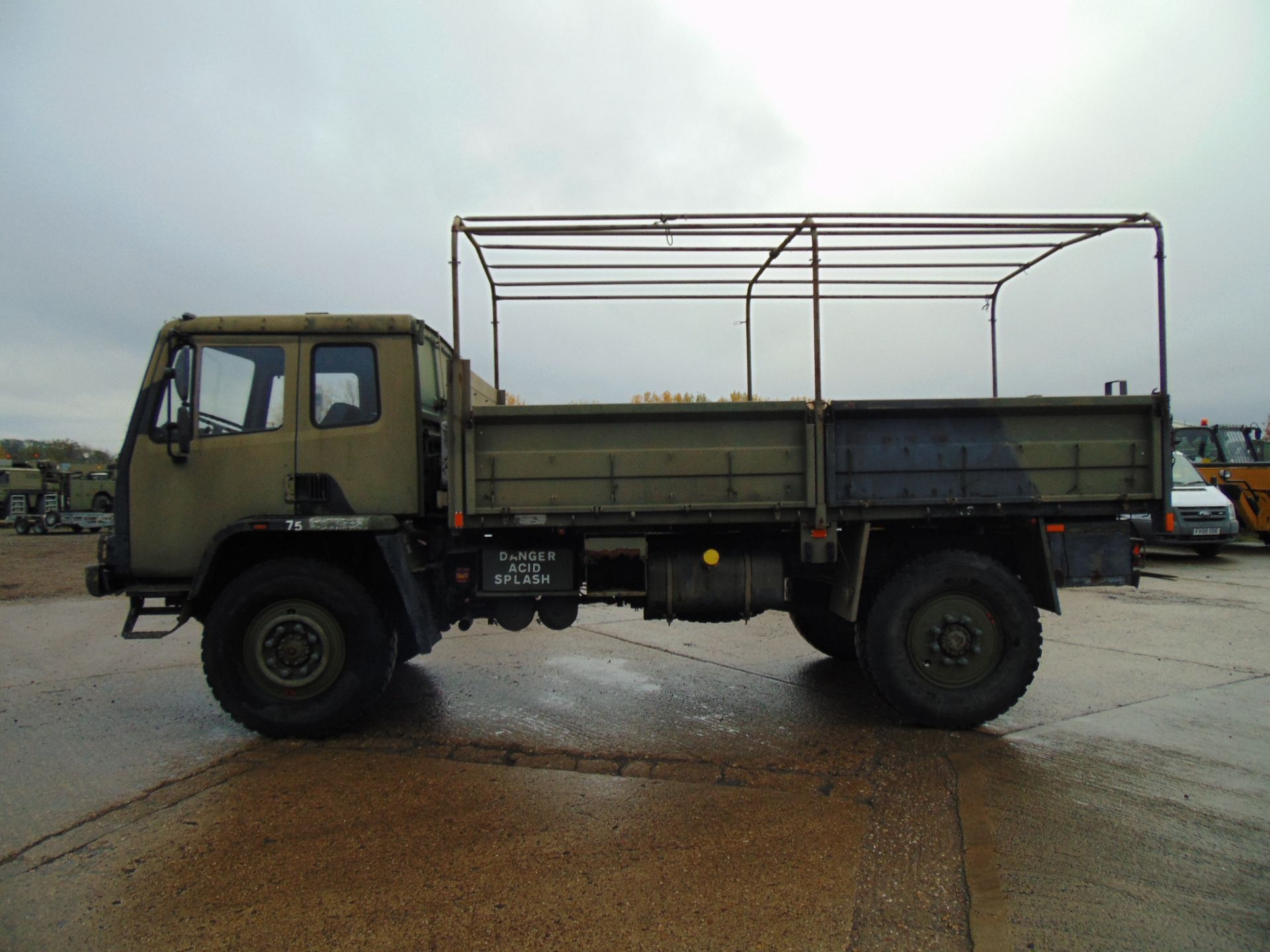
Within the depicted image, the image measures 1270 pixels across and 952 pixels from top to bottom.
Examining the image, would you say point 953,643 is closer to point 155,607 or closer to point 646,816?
point 646,816

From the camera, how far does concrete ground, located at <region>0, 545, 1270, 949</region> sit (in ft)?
8.99

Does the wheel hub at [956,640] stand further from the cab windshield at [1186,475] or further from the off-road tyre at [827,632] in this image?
the cab windshield at [1186,475]

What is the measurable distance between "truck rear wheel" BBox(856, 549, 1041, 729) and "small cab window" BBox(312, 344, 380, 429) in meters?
3.46

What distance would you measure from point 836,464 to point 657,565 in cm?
130

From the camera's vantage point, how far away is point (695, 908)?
280cm

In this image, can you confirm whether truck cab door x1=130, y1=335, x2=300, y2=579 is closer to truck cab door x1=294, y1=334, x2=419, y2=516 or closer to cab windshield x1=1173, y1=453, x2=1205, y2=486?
truck cab door x1=294, y1=334, x2=419, y2=516

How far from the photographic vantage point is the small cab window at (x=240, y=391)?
4746 millimetres

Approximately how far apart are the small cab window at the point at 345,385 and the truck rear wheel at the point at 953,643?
3.46 metres

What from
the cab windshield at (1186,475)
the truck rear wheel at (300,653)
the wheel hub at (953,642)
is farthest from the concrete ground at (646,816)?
the cab windshield at (1186,475)

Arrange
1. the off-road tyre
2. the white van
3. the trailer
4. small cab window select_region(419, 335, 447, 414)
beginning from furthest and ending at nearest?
the trailer < the white van < the off-road tyre < small cab window select_region(419, 335, 447, 414)

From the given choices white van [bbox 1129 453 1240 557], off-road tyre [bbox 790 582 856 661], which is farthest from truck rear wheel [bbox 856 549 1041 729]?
white van [bbox 1129 453 1240 557]

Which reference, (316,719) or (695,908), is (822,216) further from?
(316,719)

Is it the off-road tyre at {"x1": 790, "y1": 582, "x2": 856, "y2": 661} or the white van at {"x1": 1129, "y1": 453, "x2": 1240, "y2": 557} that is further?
the white van at {"x1": 1129, "y1": 453, "x2": 1240, "y2": 557}

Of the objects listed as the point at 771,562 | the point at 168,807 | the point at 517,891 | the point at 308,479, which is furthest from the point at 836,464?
the point at 168,807
